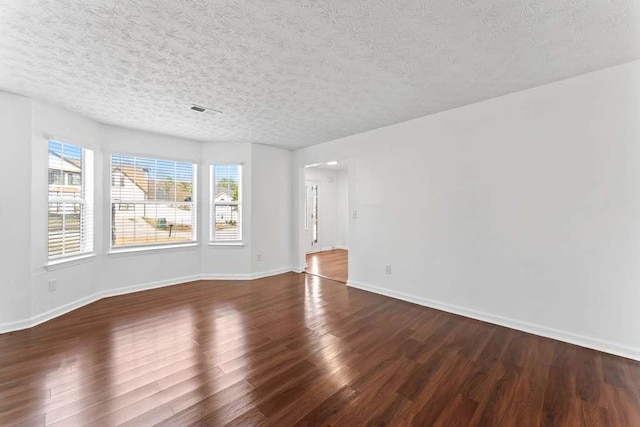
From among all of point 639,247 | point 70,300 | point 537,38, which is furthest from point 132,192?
point 639,247

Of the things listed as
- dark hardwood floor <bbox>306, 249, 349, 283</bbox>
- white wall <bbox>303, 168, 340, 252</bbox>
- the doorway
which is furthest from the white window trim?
white wall <bbox>303, 168, 340, 252</bbox>

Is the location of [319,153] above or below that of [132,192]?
above

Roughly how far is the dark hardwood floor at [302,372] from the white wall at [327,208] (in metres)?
5.07

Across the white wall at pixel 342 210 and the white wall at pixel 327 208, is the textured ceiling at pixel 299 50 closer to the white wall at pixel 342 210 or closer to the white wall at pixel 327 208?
the white wall at pixel 327 208

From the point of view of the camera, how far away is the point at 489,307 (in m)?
3.10

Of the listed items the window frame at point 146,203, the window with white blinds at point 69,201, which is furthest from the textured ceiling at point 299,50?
the window frame at point 146,203

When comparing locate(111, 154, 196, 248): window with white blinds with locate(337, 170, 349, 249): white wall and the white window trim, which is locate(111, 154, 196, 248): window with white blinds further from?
locate(337, 170, 349, 249): white wall

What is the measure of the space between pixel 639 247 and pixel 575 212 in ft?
1.67

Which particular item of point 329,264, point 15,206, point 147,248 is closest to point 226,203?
point 147,248

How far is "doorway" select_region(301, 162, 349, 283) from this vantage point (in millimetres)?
7688

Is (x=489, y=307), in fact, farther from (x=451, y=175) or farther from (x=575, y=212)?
(x=451, y=175)

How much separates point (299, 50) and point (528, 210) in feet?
9.33

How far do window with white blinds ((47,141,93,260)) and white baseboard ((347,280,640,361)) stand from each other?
445 centimetres

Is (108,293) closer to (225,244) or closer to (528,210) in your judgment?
(225,244)
